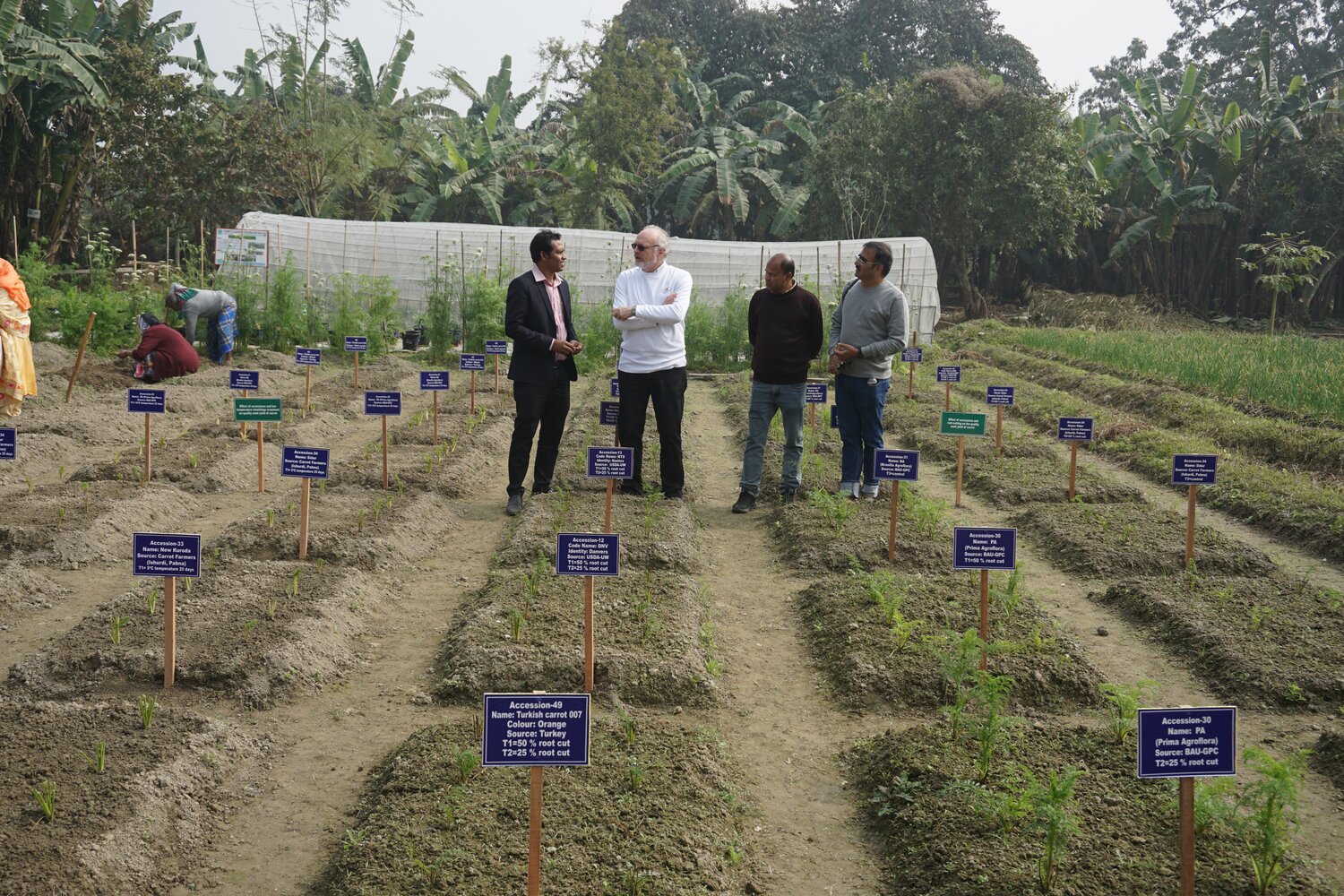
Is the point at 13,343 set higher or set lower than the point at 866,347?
lower

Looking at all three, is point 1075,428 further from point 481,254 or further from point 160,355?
point 481,254

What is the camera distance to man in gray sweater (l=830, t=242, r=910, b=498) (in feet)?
23.4

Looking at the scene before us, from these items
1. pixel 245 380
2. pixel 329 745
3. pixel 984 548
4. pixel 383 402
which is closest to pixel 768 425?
pixel 383 402

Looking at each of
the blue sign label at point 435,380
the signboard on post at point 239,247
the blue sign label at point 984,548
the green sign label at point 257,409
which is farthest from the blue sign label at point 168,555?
Result: the signboard on post at point 239,247

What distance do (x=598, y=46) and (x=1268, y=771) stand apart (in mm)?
27329

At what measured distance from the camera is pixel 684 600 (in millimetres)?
5562

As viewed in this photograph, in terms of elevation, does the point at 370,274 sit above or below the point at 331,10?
below

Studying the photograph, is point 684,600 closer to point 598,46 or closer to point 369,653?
point 369,653

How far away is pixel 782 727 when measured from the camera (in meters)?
4.41

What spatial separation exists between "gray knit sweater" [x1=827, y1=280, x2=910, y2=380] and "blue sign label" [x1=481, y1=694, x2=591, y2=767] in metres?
4.71

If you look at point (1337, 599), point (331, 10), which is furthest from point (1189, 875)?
point (331, 10)

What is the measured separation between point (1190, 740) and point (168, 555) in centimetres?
353

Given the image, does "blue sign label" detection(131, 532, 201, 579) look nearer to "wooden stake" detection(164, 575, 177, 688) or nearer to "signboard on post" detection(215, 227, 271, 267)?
"wooden stake" detection(164, 575, 177, 688)

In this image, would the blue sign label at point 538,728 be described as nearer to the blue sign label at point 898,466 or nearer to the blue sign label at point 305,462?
the blue sign label at point 305,462
